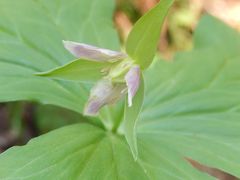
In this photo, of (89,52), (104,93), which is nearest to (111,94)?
(104,93)

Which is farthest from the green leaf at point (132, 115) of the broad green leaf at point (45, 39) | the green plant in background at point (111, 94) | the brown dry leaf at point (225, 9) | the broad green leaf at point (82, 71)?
the brown dry leaf at point (225, 9)

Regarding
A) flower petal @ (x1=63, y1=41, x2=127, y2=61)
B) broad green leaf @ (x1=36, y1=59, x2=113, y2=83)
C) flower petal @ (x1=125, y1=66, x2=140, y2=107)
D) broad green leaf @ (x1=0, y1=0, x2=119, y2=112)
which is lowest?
flower petal @ (x1=125, y1=66, x2=140, y2=107)

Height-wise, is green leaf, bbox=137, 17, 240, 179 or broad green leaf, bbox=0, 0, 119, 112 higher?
broad green leaf, bbox=0, 0, 119, 112

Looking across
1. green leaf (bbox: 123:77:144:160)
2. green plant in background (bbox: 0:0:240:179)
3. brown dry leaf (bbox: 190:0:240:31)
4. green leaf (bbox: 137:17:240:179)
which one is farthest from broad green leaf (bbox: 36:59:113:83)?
brown dry leaf (bbox: 190:0:240:31)

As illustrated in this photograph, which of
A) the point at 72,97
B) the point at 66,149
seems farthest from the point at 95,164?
the point at 72,97

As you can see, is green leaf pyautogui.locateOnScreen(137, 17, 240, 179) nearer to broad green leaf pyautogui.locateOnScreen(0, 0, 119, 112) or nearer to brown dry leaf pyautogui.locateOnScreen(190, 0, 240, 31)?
broad green leaf pyautogui.locateOnScreen(0, 0, 119, 112)

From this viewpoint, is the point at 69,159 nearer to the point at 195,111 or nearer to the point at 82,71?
the point at 82,71

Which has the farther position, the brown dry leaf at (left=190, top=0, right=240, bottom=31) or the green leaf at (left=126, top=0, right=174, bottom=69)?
the brown dry leaf at (left=190, top=0, right=240, bottom=31)
